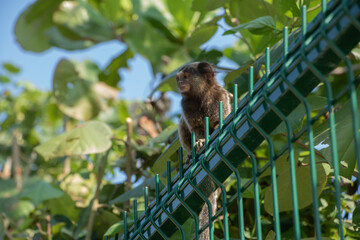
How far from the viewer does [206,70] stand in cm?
360

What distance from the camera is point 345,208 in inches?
111

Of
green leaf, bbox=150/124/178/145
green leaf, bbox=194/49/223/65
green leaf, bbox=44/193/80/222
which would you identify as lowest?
green leaf, bbox=44/193/80/222

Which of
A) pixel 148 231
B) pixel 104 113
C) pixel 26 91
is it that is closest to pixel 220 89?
pixel 148 231

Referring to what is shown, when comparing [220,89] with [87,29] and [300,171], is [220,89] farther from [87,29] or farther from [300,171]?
[87,29]

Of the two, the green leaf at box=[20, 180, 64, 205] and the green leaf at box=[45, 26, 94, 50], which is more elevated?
the green leaf at box=[45, 26, 94, 50]

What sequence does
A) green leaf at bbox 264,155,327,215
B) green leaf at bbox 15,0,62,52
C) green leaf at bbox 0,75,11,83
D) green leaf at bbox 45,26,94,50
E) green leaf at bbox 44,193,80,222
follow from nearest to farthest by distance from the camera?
green leaf at bbox 264,155,327,215 → green leaf at bbox 44,193,80,222 → green leaf at bbox 45,26,94,50 → green leaf at bbox 15,0,62,52 → green leaf at bbox 0,75,11,83

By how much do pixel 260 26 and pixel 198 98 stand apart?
0.97 metres

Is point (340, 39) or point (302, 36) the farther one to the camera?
point (302, 36)

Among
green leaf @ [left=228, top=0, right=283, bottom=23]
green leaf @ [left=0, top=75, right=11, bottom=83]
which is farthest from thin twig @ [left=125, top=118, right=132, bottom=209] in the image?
green leaf @ [left=0, top=75, right=11, bottom=83]

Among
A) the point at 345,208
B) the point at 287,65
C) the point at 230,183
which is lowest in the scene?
the point at 230,183

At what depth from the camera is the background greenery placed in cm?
275

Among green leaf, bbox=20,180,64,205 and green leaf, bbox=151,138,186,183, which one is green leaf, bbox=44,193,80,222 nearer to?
green leaf, bbox=20,180,64,205

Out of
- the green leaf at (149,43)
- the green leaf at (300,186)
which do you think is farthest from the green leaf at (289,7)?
the green leaf at (149,43)

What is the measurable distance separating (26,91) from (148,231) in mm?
5109
